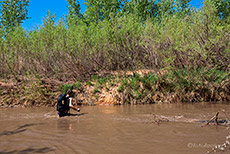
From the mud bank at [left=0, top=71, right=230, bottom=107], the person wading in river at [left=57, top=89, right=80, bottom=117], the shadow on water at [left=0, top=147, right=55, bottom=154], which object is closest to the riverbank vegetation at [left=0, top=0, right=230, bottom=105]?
the mud bank at [left=0, top=71, right=230, bottom=107]

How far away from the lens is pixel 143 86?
1343 centimetres

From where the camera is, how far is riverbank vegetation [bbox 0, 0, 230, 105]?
1301 cm

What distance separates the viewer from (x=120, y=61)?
48.8ft

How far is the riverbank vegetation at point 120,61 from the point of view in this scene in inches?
512

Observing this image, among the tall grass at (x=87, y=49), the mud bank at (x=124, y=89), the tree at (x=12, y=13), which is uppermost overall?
the tree at (x=12, y=13)

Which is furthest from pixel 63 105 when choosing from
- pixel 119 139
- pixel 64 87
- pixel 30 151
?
pixel 64 87

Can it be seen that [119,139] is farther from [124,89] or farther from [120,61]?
[120,61]

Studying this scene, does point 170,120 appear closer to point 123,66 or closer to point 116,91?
point 116,91

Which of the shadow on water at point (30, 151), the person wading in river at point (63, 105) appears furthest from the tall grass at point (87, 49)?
the shadow on water at point (30, 151)

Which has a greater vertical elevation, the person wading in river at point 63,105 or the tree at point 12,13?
the tree at point 12,13

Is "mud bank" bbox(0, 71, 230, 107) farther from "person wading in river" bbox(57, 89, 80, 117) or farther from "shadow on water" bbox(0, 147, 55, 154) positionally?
"shadow on water" bbox(0, 147, 55, 154)

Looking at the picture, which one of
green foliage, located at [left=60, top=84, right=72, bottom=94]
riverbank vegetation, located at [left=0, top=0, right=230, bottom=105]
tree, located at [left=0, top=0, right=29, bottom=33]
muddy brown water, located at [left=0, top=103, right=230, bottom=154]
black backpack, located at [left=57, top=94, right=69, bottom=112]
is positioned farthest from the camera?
tree, located at [left=0, top=0, right=29, bottom=33]

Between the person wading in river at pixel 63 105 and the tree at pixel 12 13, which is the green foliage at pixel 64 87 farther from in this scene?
the tree at pixel 12 13

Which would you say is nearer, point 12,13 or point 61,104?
point 61,104
